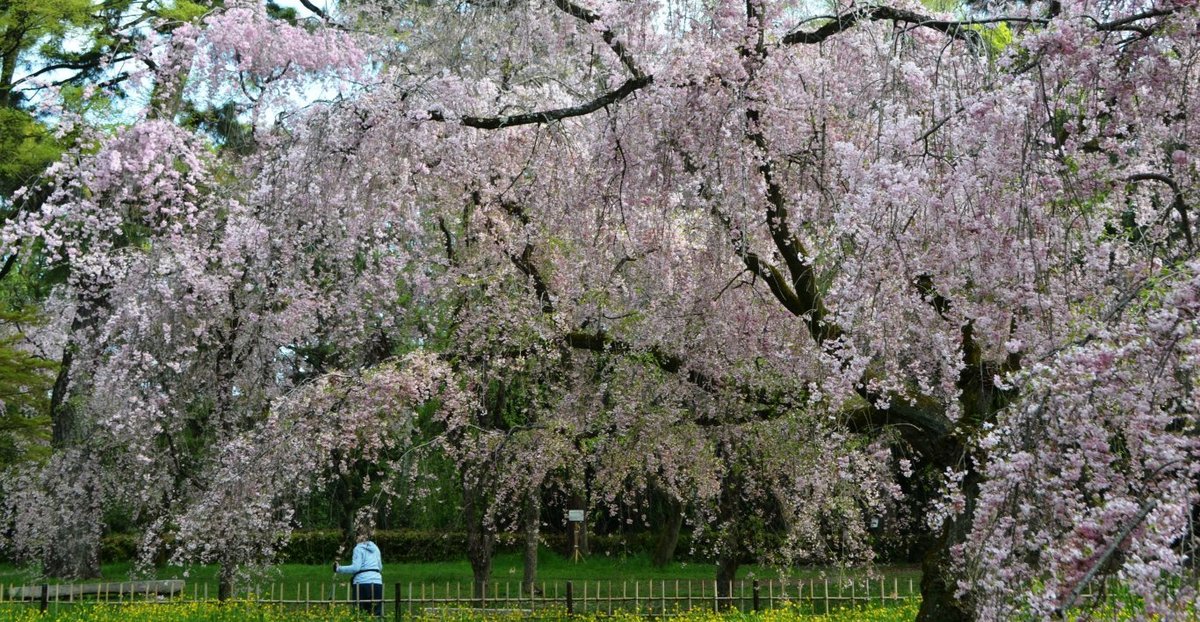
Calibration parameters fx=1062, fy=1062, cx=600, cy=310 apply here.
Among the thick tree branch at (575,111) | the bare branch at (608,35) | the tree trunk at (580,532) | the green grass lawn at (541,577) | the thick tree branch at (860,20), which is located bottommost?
the green grass lawn at (541,577)

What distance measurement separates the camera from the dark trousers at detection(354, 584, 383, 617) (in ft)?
34.3

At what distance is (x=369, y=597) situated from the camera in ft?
35.1

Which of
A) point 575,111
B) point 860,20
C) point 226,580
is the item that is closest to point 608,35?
point 575,111

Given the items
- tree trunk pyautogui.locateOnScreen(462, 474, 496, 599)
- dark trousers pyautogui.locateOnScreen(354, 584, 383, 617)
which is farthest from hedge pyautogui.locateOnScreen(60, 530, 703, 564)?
dark trousers pyautogui.locateOnScreen(354, 584, 383, 617)

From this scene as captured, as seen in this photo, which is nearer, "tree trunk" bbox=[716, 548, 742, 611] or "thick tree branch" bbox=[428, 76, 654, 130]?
"thick tree branch" bbox=[428, 76, 654, 130]

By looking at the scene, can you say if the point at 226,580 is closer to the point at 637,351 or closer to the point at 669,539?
the point at 637,351

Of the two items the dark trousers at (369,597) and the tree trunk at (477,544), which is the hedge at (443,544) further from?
the dark trousers at (369,597)

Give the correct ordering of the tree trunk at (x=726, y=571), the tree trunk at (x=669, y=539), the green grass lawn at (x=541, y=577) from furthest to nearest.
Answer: the tree trunk at (x=669, y=539) → the green grass lawn at (x=541, y=577) → the tree trunk at (x=726, y=571)

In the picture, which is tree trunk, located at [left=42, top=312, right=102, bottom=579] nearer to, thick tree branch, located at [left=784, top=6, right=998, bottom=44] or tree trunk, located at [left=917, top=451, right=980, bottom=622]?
thick tree branch, located at [left=784, top=6, right=998, bottom=44]

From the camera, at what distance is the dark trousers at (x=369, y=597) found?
10461mm

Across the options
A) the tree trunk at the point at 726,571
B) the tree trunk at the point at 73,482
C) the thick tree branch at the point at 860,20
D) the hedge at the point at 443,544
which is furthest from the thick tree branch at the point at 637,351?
the hedge at the point at 443,544

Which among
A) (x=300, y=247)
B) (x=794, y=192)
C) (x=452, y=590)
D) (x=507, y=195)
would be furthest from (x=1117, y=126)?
(x=452, y=590)

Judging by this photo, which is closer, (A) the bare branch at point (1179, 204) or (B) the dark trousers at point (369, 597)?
(A) the bare branch at point (1179, 204)

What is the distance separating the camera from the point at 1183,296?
2502mm
